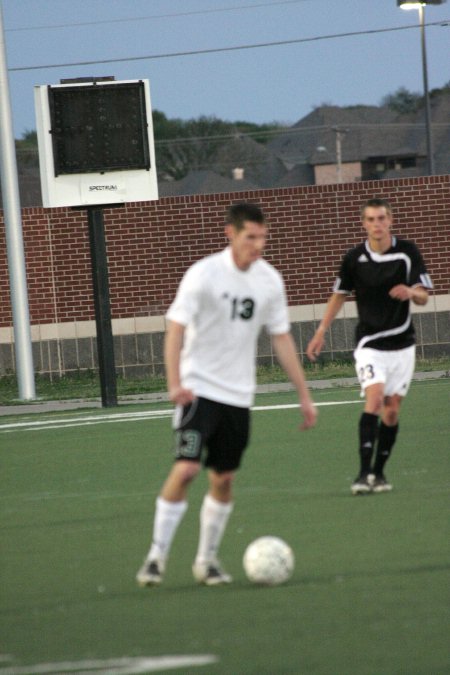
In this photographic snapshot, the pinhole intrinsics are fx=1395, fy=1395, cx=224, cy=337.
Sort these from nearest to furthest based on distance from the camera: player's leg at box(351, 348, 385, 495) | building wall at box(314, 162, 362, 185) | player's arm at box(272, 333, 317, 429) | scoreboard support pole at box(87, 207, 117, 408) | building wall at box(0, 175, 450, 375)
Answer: player's arm at box(272, 333, 317, 429) → player's leg at box(351, 348, 385, 495) → scoreboard support pole at box(87, 207, 117, 408) → building wall at box(0, 175, 450, 375) → building wall at box(314, 162, 362, 185)

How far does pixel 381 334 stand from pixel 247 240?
11.4 feet

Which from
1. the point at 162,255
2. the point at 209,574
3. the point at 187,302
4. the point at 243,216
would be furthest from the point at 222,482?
the point at 162,255

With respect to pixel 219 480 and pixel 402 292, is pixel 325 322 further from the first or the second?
pixel 219 480

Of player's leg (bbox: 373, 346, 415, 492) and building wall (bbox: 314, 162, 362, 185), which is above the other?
building wall (bbox: 314, 162, 362, 185)

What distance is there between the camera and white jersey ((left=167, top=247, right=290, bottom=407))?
7.14 metres

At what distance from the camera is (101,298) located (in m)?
18.4

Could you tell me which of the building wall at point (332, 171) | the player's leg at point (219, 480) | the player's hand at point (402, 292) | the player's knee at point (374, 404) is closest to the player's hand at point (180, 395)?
the player's leg at point (219, 480)

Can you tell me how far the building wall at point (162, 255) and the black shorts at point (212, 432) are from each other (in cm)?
1622

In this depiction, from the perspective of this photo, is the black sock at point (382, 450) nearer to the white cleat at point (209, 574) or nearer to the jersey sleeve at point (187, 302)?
the white cleat at point (209, 574)

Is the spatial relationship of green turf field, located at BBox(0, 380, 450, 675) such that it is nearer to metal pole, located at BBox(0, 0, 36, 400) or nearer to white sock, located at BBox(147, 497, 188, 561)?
white sock, located at BBox(147, 497, 188, 561)

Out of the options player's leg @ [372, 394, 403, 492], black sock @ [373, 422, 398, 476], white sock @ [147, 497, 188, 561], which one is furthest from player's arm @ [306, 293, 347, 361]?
white sock @ [147, 497, 188, 561]

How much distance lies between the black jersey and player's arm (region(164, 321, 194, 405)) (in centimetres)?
356

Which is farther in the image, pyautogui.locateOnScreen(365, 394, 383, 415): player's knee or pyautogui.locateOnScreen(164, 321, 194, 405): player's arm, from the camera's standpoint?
pyautogui.locateOnScreen(365, 394, 383, 415): player's knee

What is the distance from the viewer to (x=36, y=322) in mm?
23734
